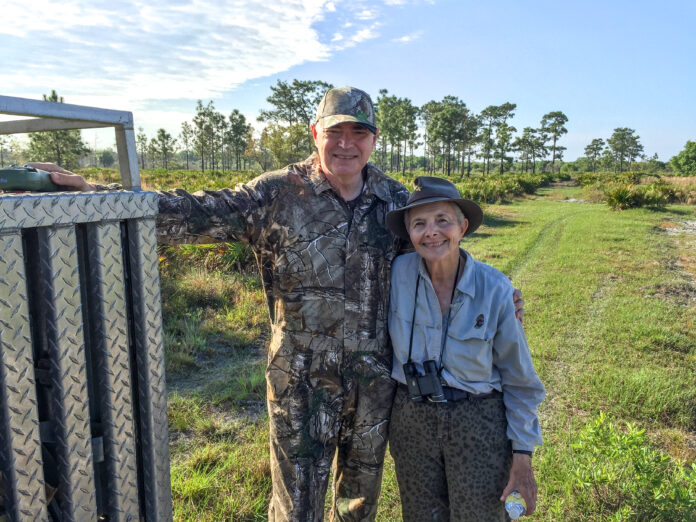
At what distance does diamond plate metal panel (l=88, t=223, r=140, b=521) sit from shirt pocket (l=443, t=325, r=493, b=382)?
122cm

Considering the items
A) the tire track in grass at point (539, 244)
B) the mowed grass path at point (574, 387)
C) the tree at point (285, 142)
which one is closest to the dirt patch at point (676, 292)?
the mowed grass path at point (574, 387)

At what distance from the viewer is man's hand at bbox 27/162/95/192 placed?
4.73ft

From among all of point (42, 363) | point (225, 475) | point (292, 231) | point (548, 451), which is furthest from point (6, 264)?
point (548, 451)

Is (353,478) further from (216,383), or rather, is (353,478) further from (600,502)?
(216,383)

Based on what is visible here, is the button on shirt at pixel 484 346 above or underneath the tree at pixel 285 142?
underneath

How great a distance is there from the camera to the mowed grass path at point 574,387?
9.61 ft

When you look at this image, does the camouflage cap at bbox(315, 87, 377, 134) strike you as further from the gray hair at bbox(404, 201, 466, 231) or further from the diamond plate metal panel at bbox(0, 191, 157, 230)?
the diamond plate metal panel at bbox(0, 191, 157, 230)

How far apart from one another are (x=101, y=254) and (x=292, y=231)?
0.93m

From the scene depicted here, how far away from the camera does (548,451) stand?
11.6ft

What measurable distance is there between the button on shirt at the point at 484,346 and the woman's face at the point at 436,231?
108 millimetres

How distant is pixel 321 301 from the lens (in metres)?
2.13

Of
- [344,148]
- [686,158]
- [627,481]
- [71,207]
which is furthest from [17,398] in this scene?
[686,158]

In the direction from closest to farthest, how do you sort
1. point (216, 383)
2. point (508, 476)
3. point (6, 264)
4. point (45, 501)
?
1. point (6, 264)
2. point (45, 501)
3. point (508, 476)
4. point (216, 383)

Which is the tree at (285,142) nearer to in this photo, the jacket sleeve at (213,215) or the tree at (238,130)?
the tree at (238,130)
